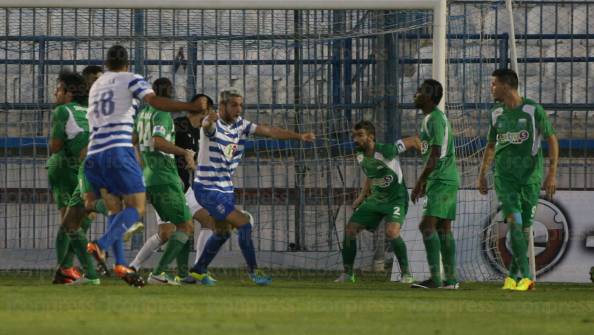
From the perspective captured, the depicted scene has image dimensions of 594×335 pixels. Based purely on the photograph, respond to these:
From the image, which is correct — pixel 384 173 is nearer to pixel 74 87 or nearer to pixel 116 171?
pixel 74 87

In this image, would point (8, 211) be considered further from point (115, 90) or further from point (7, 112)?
point (115, 90)

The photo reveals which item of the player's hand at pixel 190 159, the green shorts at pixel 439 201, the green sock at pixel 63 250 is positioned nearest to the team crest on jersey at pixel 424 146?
the green shorts at pixel 439 201

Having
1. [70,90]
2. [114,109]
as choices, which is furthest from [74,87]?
[114,109]

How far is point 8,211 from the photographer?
1421 cm

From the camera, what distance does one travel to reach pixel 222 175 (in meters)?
10.6

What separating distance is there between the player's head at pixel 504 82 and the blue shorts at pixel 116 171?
11.2 ft

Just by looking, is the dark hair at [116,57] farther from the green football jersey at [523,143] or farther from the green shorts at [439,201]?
the green football jersey at [523,143]

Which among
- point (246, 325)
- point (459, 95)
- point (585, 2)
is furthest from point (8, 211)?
point (246, 325)

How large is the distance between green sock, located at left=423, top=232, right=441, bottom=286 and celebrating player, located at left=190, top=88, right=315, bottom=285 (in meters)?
1.48

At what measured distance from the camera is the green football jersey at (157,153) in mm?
10555

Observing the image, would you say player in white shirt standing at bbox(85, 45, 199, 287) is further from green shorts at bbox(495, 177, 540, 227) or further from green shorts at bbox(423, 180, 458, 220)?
green shorts at bbox(495, 177, 540, 227)

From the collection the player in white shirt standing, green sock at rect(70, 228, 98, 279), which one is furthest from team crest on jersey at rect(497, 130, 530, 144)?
green sock at rect(70, 228, 98, 279)

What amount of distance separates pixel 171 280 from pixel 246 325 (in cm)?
462

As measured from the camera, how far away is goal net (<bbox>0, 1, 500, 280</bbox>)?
13.5 meters
